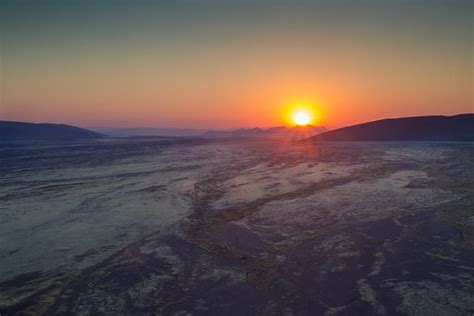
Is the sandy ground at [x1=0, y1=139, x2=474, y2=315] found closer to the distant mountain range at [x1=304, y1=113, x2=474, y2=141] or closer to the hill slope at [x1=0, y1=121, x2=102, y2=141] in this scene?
the distant mountain range at [x1=304, y1=113, x2=474, y2=141]

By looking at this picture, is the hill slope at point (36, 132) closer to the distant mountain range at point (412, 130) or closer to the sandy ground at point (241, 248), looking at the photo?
the distant mountain range at point (412, 130)

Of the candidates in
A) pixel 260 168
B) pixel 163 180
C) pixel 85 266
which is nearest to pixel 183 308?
pixel 85 266

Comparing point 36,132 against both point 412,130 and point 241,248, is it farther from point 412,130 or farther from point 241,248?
point 241,248

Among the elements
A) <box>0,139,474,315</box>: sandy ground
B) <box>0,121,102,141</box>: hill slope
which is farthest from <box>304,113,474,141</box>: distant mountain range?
<box>0,121,102,141</box>: hill slope

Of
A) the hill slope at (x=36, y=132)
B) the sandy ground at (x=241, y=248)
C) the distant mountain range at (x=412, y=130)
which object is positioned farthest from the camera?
the hill slope at (x=36, y=132)

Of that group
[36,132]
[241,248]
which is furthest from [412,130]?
[36,132]

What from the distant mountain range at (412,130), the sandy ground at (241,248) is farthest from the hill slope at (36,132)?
the sandy ground at (241,248)

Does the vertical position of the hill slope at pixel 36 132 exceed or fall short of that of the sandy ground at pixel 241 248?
it exceeds it
